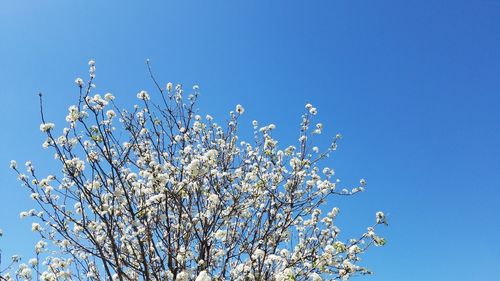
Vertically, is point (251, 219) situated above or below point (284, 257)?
above

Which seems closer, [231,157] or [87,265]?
[87,265]

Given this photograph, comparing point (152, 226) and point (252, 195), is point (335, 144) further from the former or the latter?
point (152, 226)

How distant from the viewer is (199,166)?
20.9 feet

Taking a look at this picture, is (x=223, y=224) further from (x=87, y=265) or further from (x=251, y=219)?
(x=87, y=265)

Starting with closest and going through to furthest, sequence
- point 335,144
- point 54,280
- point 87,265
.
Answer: point 54,280 → point 87,265 → point 335,144

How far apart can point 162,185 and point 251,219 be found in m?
3.21

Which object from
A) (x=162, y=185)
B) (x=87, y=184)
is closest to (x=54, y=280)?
(x=87, y=184)

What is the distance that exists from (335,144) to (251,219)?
2.98 metres

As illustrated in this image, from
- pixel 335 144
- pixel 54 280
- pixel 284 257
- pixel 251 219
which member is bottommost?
pixel 54 280

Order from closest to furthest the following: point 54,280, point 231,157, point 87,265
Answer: point 54,280, point 87,265, point 231,157

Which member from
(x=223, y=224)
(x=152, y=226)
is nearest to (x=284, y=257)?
(x=223, y=224)

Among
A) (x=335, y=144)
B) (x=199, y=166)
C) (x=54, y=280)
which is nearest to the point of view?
(x=199, y=166)

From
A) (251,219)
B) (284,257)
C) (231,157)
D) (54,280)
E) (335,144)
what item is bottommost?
(54,280)

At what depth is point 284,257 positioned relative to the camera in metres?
7.98
